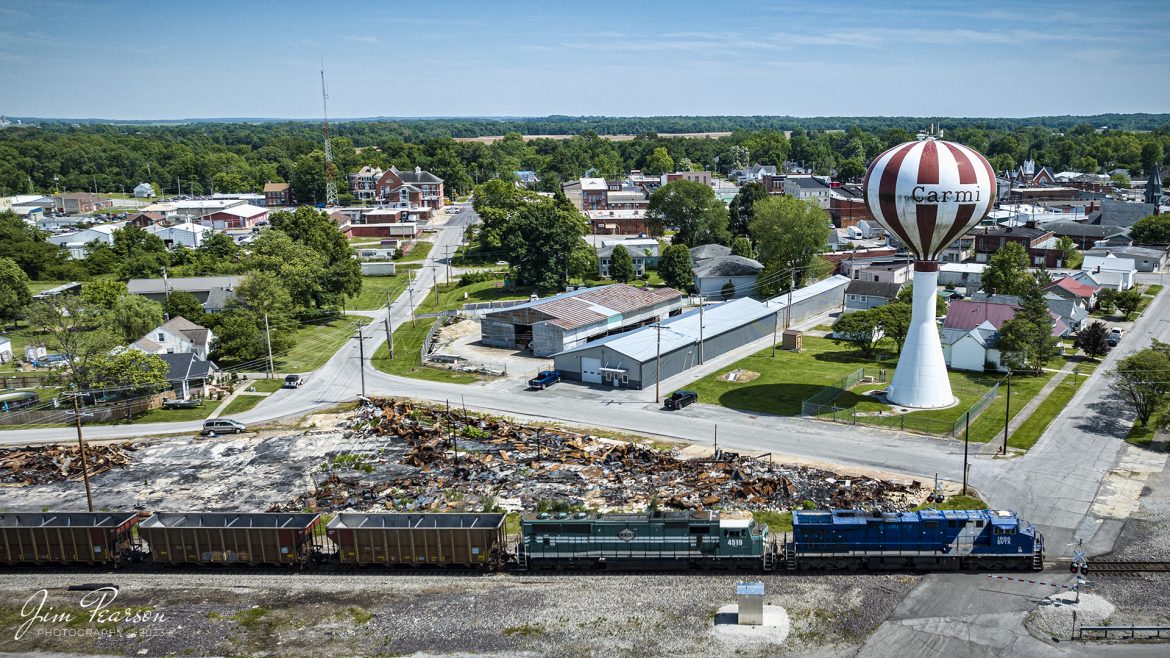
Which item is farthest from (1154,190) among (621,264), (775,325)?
(775,325)

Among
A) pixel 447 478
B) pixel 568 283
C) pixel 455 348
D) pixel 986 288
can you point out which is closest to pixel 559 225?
pixel 568 283

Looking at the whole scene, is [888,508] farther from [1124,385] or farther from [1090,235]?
[1090,235]

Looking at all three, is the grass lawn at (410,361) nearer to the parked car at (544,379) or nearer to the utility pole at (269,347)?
the parked car at (544,379)

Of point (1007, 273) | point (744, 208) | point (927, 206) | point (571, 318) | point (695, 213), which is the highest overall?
point (927, 206)

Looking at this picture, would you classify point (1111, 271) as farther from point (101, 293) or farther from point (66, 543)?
point (101, 293)

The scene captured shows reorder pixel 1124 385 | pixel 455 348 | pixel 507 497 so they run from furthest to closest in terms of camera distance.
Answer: pixel 455 348, pixel 1124 385, pixel 507 497

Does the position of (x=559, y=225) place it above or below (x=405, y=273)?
above
